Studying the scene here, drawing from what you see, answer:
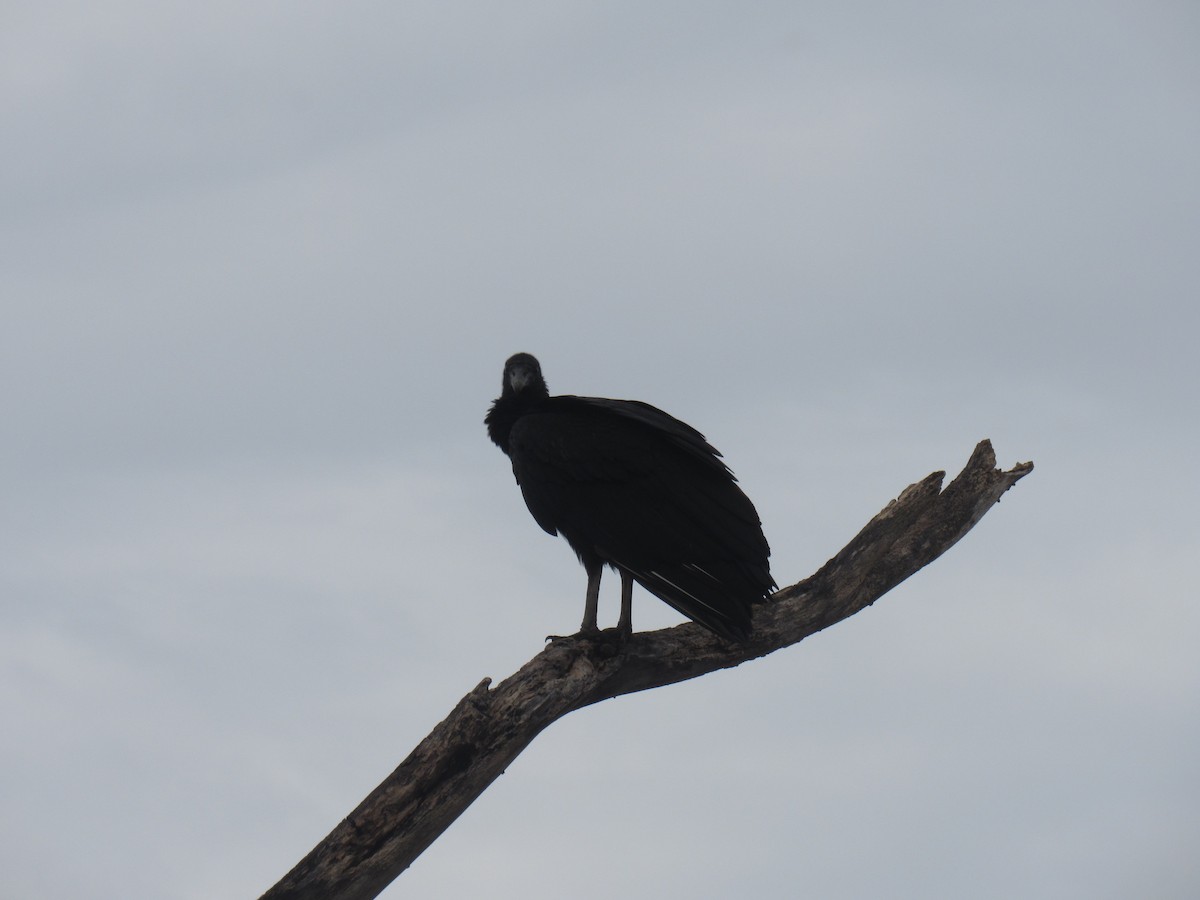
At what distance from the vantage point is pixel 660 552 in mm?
5340

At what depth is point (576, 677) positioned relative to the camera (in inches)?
203

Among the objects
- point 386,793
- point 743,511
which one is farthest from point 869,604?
point 386,793

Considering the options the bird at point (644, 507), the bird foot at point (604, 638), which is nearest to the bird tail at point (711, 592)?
the bird at point (644, 507)

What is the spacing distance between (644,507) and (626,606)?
1.41 feet

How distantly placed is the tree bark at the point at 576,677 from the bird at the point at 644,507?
247 mm

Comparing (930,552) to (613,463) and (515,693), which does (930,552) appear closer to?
(613,463)

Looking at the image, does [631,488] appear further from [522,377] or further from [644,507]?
[522,377]

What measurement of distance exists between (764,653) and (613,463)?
3.74 feet

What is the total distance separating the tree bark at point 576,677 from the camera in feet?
15.3

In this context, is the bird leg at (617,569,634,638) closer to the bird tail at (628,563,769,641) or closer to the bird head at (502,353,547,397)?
the bird tail at (628,563,769,641)

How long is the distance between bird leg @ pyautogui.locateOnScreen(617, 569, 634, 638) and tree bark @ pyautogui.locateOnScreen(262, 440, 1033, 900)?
6 cm

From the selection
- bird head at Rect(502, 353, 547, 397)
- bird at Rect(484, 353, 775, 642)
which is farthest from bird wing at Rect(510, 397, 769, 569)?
bird head at Rect(502, 353, 547, 397)

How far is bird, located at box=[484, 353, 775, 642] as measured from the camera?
5281 millimetres

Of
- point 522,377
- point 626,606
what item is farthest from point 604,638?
point 522,377
